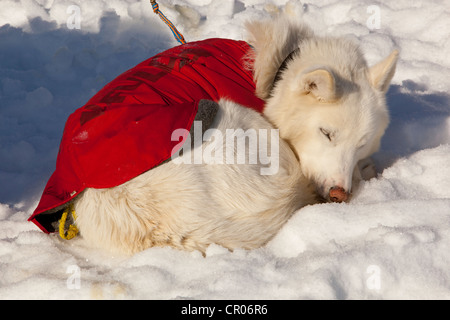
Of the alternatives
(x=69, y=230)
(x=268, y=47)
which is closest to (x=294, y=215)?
(x=268, y=47)

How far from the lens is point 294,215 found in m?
2.88

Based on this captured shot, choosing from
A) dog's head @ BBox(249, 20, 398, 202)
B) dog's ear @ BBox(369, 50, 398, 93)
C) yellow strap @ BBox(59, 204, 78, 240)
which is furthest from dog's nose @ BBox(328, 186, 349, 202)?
yellow strap @ BBox(59, 204, 78, 240)

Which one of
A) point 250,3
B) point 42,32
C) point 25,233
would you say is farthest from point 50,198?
point 250,3

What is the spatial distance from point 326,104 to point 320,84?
0.20 meters

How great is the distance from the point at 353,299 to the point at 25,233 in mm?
2042

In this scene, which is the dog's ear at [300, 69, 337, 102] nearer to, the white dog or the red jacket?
the white dog

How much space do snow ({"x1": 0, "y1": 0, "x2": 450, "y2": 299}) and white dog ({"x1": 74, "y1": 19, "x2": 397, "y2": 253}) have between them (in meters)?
0.13

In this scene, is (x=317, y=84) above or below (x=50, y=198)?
above

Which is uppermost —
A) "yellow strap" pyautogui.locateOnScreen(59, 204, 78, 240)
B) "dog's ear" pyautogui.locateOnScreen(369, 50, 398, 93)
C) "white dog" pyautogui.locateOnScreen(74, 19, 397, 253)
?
"dog's ear" pyautogui.locateOnScreen(369, 50, 398, 93)

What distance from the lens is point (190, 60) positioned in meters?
3.25

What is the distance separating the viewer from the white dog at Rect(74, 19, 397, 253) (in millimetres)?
2609

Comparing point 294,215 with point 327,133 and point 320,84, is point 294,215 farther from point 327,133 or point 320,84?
point 320,84

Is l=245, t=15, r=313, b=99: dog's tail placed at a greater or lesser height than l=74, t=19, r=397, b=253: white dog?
greater
